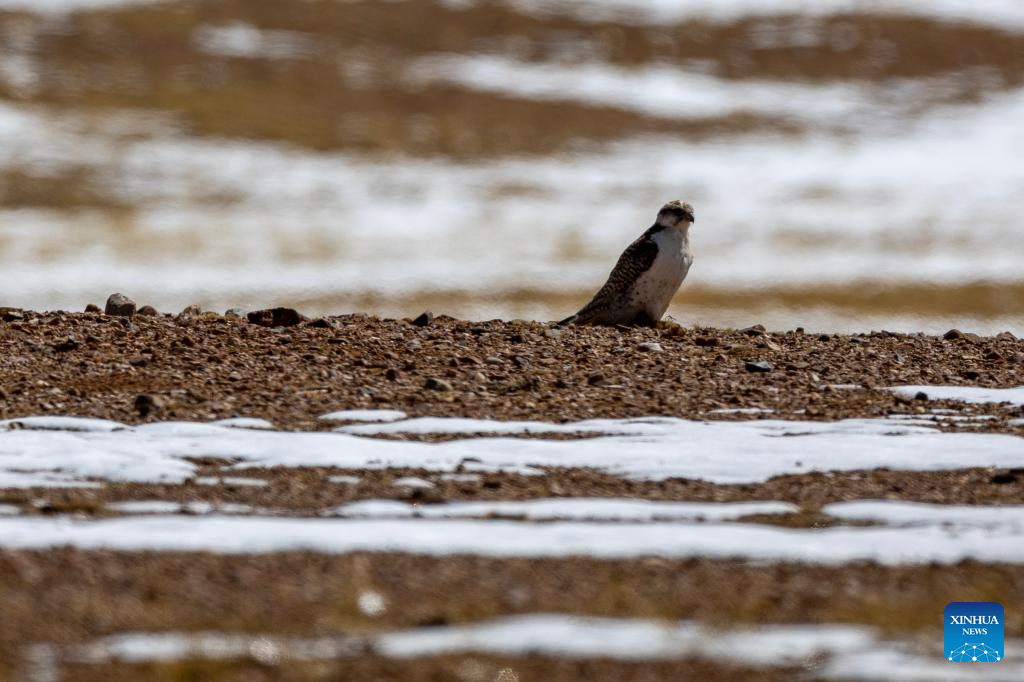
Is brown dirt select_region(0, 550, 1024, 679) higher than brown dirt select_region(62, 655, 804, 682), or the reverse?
brown dirt select_region(0, 550, 1024, 679)

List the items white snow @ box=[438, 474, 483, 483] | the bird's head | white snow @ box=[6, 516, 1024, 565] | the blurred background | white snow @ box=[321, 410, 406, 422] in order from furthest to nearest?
the blurred background
the bird's head
white snow @ box=[321, 410, 406, 422]
white snow @ box=[438, 474, 483, 483]
white snow @ box=[6, 516, 1024, 565]

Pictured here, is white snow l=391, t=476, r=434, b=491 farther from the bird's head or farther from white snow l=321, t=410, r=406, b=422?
the bird's head

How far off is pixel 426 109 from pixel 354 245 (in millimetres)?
10340

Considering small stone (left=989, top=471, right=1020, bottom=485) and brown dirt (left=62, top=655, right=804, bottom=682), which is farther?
small stone (left=989, top=471, right=1020, bottom=485)

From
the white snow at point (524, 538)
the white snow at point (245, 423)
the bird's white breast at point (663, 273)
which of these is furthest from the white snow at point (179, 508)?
the bird's white breast at point (663, 273)

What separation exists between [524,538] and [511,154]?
2967cm

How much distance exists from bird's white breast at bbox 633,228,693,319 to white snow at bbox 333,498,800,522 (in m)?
4.95

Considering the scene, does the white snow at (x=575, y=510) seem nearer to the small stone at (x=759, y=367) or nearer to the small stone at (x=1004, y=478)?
the small stone at (x=1004, y=478)

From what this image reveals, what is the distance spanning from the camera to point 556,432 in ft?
28.8

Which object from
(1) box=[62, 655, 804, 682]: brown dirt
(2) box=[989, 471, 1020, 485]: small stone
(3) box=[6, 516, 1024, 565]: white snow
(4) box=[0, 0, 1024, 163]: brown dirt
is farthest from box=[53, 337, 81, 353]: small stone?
(4) box=[0, 0, 1024, 163]: brown dirt

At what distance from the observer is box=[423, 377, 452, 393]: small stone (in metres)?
9.62

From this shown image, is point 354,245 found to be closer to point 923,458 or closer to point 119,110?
point 119,110

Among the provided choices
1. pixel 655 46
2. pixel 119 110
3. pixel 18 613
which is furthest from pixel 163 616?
pixel 655 46

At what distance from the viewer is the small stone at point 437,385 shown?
9.62 m
